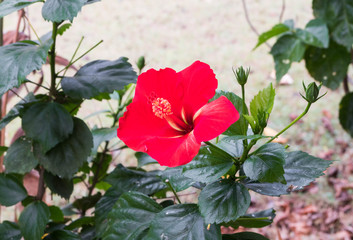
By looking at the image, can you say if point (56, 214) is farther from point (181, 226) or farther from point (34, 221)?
point (181, 226)

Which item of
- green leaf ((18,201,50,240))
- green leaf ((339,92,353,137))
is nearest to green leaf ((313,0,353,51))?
green leaf ((339,92,353,137))

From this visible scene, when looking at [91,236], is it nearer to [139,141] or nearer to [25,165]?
[25,165]

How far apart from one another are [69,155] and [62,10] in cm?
33

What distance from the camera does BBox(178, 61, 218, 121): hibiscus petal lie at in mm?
655

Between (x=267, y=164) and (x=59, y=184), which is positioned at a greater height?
(x=267, y=164)

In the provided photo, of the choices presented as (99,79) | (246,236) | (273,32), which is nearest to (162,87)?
(99,79)

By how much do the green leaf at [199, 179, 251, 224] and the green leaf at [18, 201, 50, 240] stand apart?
1.42 ft

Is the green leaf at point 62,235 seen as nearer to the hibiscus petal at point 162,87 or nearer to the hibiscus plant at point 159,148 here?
the hibiscus plant at point 159,148

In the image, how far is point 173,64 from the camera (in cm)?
281

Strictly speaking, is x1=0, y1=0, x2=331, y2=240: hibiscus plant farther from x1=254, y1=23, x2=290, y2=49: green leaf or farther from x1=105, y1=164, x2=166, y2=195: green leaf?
x1=254, y1=23, x2=290, y2=49: green leaf

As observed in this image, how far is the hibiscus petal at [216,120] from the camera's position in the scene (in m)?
0.59

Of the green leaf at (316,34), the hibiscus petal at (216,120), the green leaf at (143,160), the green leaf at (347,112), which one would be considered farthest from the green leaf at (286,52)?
the hibiscus petal at (216,120)

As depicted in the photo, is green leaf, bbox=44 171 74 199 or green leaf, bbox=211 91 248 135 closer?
green leaf, bbox=211 91 248 135

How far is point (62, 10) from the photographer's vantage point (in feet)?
2.49
